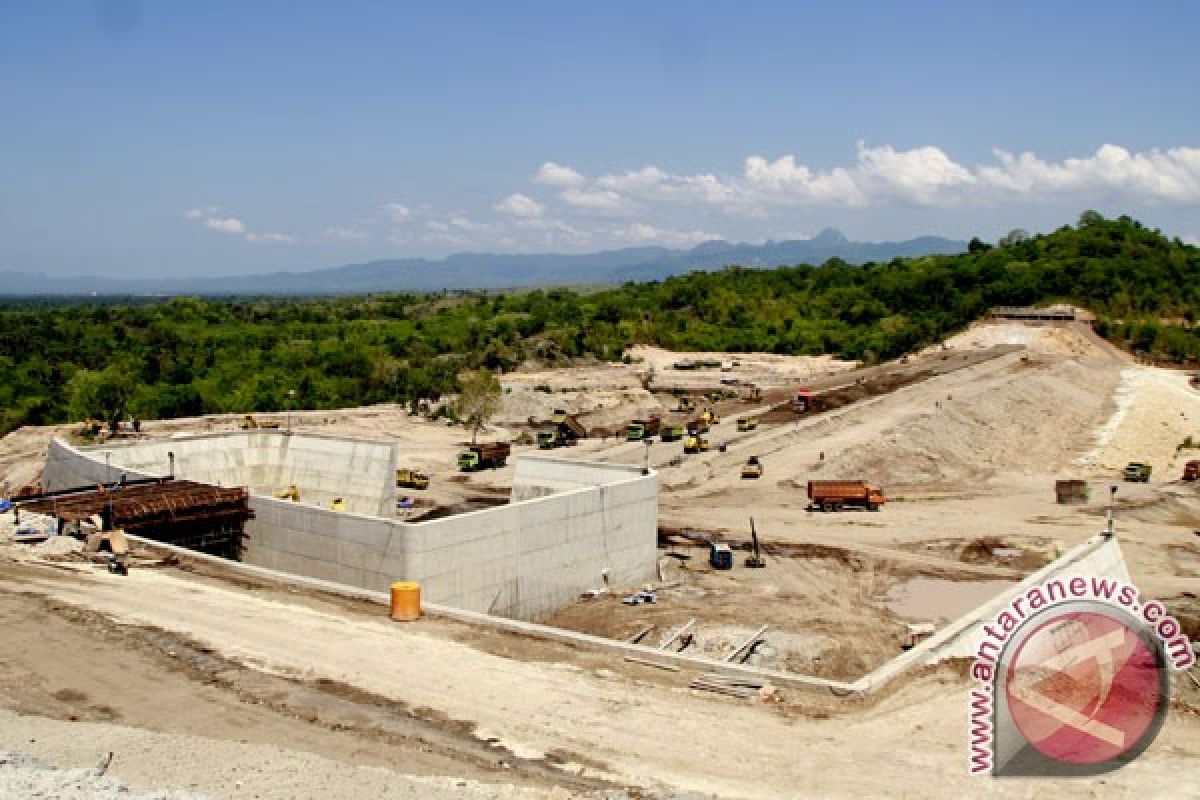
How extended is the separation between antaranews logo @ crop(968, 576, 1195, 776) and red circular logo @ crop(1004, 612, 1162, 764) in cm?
2

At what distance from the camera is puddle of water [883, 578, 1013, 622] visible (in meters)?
33.4

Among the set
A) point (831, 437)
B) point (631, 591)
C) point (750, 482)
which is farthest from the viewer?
point (831, 437)

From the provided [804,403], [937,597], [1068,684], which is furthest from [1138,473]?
[1068,684]

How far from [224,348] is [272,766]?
100m

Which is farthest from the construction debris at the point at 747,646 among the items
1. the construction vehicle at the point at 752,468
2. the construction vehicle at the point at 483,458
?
the construction vehicle at the point at 483,458

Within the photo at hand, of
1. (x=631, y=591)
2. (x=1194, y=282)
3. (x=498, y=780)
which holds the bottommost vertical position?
(x=631, y=591)

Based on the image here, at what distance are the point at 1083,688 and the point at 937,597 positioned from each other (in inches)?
600

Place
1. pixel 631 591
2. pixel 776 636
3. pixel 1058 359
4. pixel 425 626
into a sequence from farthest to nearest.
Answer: pixel 1058 359 < pixel 631 591 < pixel 776 636 < pixel 425 626

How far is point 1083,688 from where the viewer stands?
20.3m

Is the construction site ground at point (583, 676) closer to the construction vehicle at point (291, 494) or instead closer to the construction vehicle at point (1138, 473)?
the construction vehicle at point (1138, 473)

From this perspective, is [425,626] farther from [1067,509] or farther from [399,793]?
[1067,509]

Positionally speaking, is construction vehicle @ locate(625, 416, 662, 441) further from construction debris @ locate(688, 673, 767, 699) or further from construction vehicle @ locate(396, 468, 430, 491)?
construction debris @ locate(688, 673, 767, 699)

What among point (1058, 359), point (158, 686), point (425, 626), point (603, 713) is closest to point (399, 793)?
point (603, 713)

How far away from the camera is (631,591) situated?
34.7m
